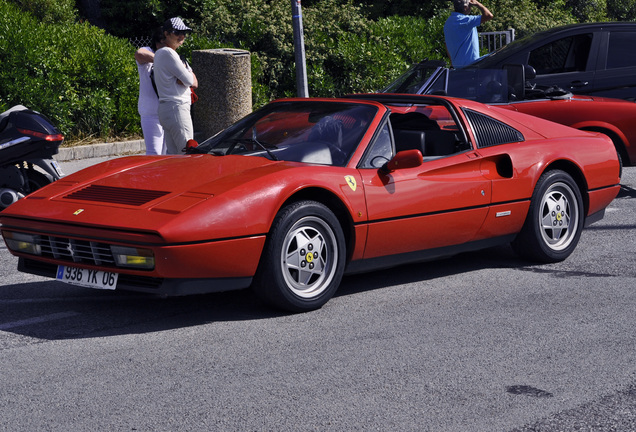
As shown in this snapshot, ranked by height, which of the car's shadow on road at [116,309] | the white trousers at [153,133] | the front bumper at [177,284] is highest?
the white trousers at [153,133]

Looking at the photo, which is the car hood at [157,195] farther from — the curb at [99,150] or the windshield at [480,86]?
the curb at [99,150]

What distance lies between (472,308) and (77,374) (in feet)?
8.00

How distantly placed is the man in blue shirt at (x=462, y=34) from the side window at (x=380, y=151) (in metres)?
5.87

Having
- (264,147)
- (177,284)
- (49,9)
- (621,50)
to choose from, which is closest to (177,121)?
(264,147)

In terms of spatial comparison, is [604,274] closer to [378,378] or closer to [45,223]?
[378,378]

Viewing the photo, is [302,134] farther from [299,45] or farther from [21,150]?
[299,45]

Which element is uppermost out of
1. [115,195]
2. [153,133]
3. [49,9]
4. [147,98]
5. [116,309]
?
[49,9]

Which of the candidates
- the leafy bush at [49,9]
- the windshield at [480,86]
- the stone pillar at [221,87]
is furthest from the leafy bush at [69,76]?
the windshield at [480,86]

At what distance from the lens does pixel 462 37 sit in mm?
11727

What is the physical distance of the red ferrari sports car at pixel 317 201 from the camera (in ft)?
16.6

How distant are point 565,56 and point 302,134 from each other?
561 cm

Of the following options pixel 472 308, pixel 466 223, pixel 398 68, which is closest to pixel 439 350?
pixel 472 308

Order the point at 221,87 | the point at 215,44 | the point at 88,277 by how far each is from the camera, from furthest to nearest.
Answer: the point at 215,44, the point at 221,87, the point at 88,277

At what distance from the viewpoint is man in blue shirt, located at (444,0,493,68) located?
1167cm
